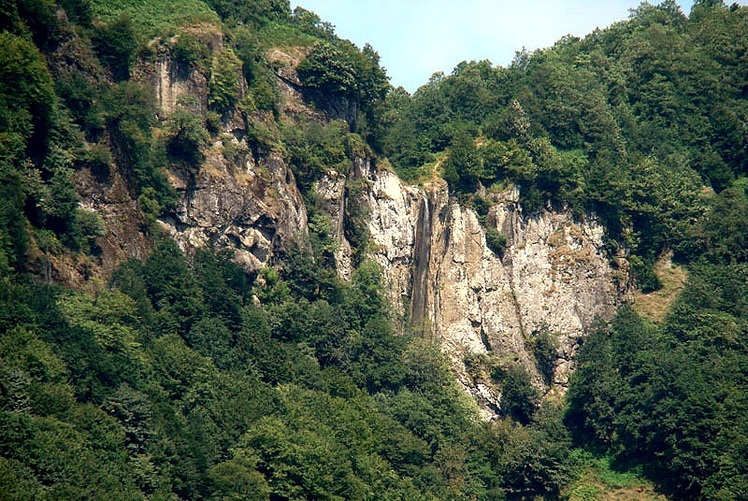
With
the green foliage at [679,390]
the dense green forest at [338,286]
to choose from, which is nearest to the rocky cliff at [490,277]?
the dense green forest at [338,286]

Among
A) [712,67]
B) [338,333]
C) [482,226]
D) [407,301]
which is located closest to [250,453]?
[338,333]

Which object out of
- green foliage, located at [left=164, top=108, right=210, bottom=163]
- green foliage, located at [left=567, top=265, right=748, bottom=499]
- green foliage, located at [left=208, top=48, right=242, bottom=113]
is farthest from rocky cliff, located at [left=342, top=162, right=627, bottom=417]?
green foliage, located at [left=164, top=108, right=210, bottom=163]

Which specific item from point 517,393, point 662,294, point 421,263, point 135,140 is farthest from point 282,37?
point 662,294

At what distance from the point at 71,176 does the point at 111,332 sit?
873 centimetres

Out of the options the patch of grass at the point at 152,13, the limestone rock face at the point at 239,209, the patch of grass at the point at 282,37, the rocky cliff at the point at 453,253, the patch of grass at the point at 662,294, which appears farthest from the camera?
the patch of grass at the point at 662,294

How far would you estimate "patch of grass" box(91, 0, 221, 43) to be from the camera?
68.2 metres

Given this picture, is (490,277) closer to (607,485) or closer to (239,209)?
(607,485)

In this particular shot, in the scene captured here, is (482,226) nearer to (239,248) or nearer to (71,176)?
(239,248)

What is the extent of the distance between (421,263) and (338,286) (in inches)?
339

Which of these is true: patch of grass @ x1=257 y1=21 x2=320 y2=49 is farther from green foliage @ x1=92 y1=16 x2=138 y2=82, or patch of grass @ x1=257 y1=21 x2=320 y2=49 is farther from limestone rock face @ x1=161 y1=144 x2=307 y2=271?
green foliage @ x1=92 y1=16 x2=138 y2=82

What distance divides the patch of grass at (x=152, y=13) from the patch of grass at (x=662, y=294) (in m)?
32.6

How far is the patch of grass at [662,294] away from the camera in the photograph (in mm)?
78375

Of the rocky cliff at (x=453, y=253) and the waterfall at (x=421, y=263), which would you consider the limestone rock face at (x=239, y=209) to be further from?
the waterfall at (x=421, y=263)

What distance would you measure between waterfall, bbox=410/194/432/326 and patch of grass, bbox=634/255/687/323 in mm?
13986
